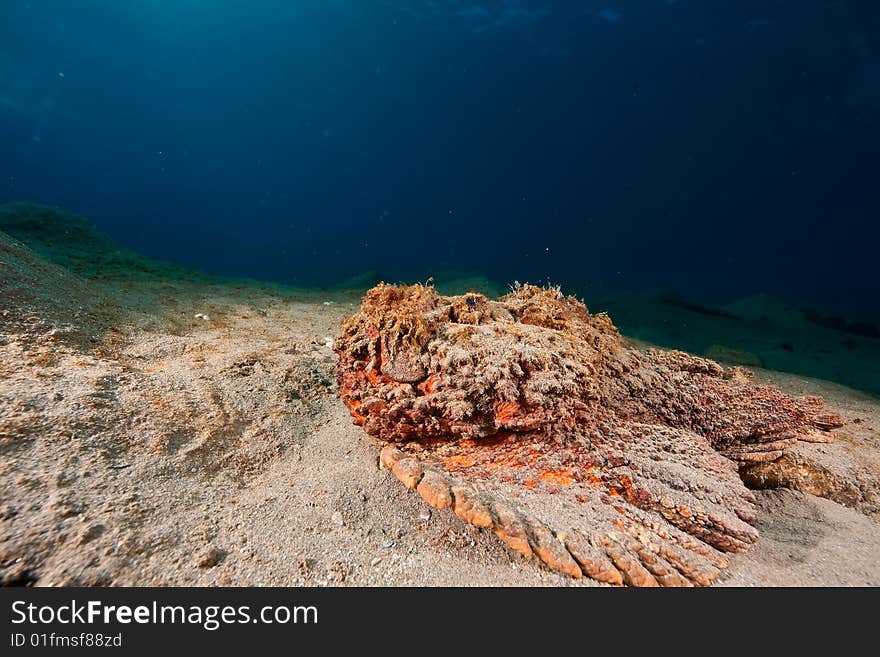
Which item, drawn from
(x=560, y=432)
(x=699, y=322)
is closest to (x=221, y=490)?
(x=560, y=432)

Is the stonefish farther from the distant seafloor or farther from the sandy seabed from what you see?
the distant seafloor

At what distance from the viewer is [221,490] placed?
2156 mm

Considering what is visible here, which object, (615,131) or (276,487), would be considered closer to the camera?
(276,487)

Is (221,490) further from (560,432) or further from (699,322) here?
(699,322)

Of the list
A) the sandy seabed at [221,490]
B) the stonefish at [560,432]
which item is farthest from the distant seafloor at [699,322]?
the stonefish at [560,432]

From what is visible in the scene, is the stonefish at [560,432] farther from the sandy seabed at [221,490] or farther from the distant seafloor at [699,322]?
the distant seafloor at [699,322]

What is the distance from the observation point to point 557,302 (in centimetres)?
328

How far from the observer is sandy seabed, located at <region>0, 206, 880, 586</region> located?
157 centimetres

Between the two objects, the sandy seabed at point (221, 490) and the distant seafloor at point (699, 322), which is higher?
the distant seafloor at point (699, 322)

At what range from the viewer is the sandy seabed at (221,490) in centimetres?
157

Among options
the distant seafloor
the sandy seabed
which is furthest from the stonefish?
the distant seafloor

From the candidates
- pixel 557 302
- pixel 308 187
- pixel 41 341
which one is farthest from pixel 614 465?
pixel 308 187
